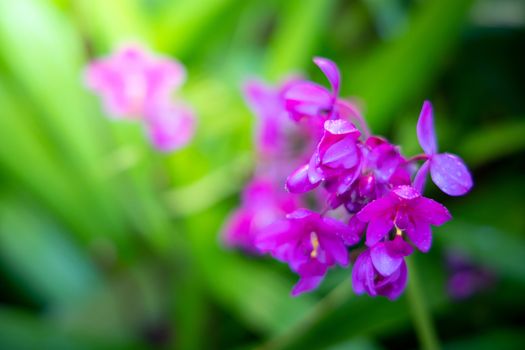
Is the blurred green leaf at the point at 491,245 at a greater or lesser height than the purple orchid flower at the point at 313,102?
lesser

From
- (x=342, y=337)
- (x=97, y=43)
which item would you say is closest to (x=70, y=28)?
(x=97, y=43)

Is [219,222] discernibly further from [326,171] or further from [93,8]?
[326,171]

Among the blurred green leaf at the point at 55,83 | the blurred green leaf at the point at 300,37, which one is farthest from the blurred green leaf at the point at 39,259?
the blurred green leaf at the point at 300,37

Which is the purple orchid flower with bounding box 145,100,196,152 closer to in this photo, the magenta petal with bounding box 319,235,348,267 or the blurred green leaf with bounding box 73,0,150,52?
the blurred green leaf with bounding box 73,0,150,52

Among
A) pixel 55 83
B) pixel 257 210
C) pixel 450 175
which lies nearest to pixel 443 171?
pixel 450 175

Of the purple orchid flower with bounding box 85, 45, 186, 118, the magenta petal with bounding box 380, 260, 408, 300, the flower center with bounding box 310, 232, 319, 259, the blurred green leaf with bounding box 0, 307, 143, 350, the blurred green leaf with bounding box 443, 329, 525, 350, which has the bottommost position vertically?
the blurred green leaf with bounding box 443, 329, 525, 350

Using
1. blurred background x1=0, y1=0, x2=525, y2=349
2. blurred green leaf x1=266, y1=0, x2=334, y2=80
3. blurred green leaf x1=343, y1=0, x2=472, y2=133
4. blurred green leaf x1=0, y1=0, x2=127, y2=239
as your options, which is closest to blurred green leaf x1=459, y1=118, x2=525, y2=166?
blurred background x1=0, y1=0, x2=525, y2=349

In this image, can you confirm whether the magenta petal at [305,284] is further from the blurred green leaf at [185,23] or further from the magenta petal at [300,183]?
the blurred green leaf at [185,23]
